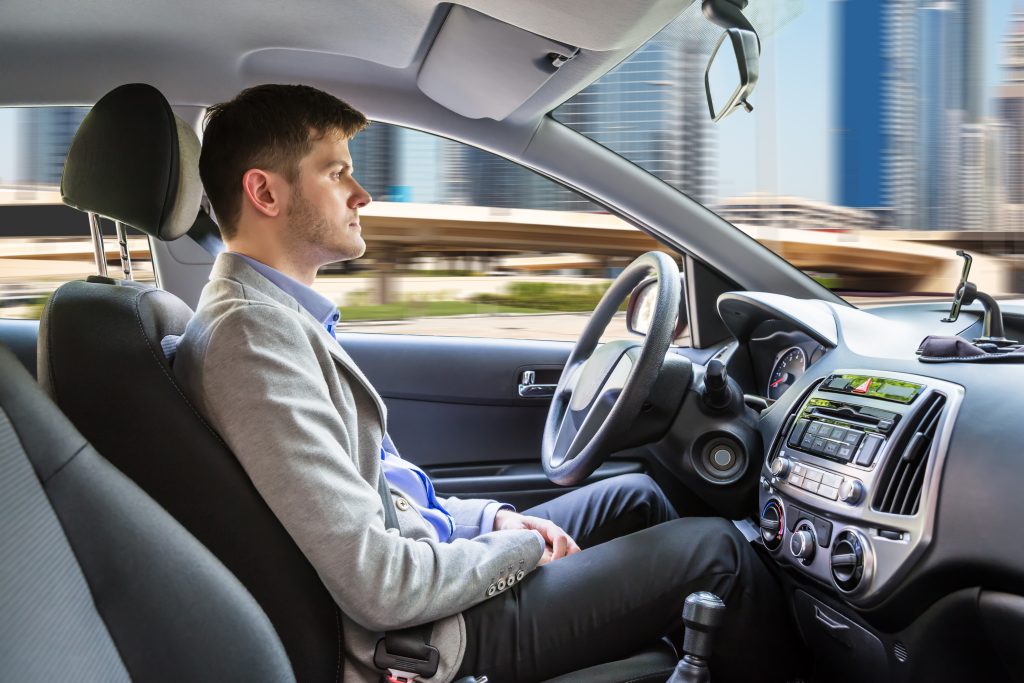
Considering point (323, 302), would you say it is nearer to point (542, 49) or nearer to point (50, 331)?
point (50, 331)

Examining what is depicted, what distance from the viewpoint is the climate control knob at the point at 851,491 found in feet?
4.50

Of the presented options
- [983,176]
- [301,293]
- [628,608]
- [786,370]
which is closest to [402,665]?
[628,608]

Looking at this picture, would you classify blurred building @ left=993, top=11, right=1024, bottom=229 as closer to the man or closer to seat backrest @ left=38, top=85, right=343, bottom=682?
the man

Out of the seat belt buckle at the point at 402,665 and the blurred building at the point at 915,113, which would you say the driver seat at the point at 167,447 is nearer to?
the seat belt buckle at the point at 402,665

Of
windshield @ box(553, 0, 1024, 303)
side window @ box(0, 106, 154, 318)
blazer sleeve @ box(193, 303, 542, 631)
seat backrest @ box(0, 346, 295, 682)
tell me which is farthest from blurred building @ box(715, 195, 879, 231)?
seat backrest @ box(0, 346, 295, 682)

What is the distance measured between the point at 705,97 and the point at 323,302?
0.90 m

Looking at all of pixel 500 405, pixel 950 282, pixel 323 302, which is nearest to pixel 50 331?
pixel 323 302

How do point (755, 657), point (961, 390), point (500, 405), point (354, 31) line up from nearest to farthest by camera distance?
1. point (961, 390)
2. point (755, 657)
3. point (354, 31)
4. point (500, 405)

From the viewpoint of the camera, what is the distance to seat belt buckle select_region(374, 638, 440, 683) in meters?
1.23

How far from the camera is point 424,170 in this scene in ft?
7.55

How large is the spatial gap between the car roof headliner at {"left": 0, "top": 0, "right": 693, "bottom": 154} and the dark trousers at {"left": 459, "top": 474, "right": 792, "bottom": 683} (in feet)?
2.96

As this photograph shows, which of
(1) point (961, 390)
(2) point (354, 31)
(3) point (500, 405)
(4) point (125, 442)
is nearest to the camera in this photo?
(4) point (125, 442)

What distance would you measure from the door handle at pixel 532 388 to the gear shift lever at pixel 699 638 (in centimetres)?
122

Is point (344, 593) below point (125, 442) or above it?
below
